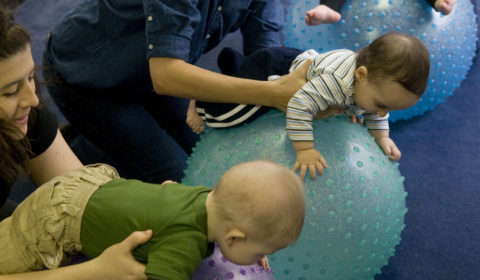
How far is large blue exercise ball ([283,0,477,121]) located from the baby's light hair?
18.8 inches

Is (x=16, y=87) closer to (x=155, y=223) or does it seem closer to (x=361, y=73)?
(x=155, y=223)

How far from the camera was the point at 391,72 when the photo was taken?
3.30 ft

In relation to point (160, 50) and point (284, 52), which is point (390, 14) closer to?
point (284, 52)

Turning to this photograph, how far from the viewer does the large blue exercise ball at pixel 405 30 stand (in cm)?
147

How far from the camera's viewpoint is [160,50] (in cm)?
109

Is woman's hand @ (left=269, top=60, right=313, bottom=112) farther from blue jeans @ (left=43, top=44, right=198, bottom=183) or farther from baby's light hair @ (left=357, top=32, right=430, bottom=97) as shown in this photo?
blue jeans @ (left=43, top=44, right=198, bottom=183)

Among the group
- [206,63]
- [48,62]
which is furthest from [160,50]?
[206,63]

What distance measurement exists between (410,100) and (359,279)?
18.0 inches

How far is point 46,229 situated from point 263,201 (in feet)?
1.43

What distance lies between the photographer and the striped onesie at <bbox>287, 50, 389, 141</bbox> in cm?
102

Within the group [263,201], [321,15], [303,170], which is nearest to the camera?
[263,201]

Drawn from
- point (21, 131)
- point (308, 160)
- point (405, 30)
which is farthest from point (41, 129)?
point (405, 30)

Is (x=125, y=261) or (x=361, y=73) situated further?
(x=361, y=73)

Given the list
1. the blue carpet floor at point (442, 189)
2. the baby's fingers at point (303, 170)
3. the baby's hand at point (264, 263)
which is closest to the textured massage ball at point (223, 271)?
the baby's hand at point (264, 263)
